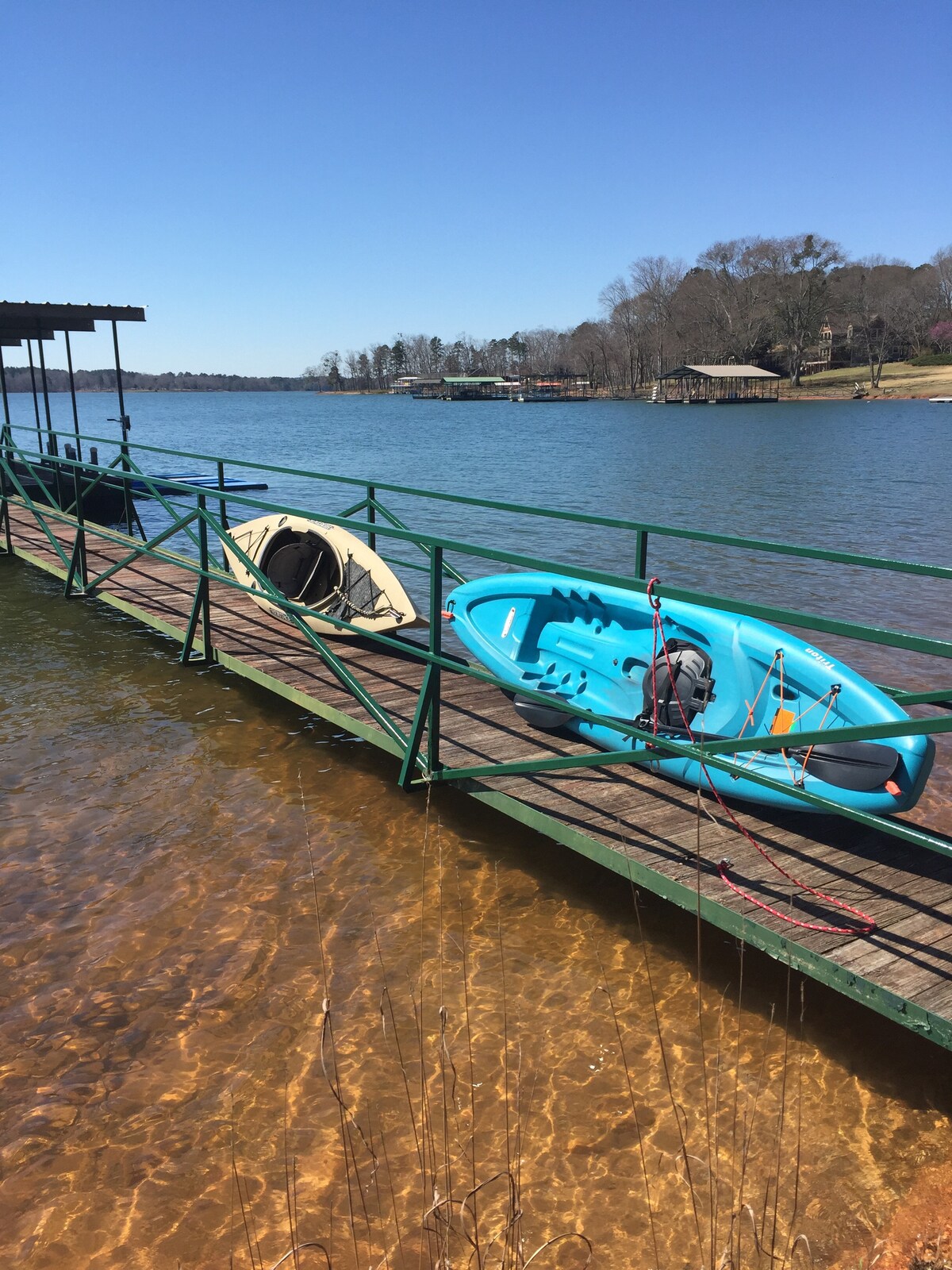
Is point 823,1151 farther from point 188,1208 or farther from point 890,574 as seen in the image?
point 890,574

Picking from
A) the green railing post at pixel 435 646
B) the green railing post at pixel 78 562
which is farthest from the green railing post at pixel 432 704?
the green railing post at pixel 78 562

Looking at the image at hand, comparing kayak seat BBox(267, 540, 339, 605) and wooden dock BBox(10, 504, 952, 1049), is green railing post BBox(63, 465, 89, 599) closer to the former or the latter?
kayak seat BBox(267, 540, 339, 605)

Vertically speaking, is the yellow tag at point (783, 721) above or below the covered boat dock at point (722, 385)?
below

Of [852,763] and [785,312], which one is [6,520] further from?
[785,312]

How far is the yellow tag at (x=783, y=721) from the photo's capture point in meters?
5.02

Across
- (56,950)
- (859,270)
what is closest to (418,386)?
(859,270)

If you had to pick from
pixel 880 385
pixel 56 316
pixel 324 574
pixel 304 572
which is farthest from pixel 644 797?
pixel 880 385

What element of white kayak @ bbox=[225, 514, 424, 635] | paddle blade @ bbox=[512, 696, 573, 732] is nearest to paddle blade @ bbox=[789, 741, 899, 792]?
paddle blade @ bbox=[512, 696, 573, 732]

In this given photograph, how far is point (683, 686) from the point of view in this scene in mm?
5516

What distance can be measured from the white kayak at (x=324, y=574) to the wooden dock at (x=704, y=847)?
0.48 m

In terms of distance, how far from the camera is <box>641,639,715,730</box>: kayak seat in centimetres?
544

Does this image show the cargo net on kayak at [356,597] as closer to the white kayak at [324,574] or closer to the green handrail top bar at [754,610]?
the white kayak at [324,574]

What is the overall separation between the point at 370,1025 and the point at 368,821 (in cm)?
196

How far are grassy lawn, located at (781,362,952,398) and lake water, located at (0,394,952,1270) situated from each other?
337 ft
